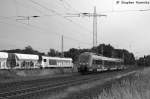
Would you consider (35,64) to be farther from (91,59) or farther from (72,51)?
(72,51)

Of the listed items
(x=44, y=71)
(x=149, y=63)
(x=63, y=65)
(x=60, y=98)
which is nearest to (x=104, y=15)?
(x=44, y=71)

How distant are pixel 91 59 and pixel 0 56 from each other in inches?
533

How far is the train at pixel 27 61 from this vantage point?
43719 millimetres

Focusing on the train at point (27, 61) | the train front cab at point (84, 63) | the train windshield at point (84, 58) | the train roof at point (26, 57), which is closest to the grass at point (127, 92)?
the train front cab at point (84, 63)

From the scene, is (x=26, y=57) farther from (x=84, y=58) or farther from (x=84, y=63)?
(x=84, y=63)

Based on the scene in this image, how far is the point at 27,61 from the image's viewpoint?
51.8 metres

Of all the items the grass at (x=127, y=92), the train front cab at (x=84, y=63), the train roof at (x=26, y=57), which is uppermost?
the train roof at (x=26, y=57)

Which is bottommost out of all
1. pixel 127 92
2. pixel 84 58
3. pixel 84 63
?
pixel 127 92

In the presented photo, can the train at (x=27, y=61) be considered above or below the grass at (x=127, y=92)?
above

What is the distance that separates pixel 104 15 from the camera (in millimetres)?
33312

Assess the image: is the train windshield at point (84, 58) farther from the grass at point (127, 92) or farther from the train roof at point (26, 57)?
the grass at point (127, 92)

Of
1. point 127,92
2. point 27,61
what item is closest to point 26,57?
point 27,61

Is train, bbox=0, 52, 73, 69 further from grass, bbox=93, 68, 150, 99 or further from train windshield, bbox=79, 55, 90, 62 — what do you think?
grass, bbox=93, 68, 150, 99

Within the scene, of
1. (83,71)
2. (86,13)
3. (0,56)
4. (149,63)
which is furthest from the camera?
(149,63)
